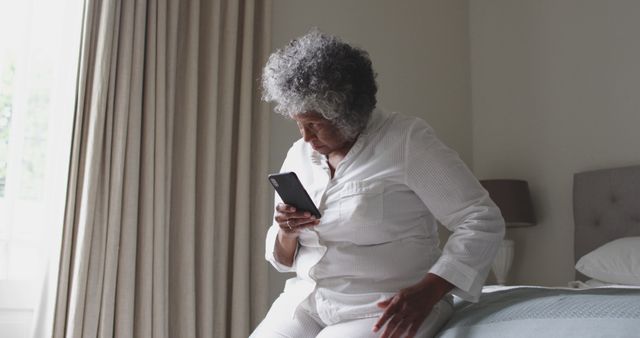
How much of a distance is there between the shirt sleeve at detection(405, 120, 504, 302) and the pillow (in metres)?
1.29

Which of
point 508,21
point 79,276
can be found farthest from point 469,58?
point 79,276

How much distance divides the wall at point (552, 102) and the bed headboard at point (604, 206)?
0.11 meters

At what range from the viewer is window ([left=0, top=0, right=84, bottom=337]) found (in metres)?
2.39

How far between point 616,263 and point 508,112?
1213mm

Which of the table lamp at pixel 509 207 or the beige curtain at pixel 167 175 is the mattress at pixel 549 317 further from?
the table lamp at pixel 509 207

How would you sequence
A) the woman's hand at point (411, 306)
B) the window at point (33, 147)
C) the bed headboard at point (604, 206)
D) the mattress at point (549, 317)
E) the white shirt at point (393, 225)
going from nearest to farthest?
the mattress at point (549, 317), the woman's hand at point (411, 306), the white shirt at point (393, 225), the window at point (33, 147), the bed headboard at point (604, 206)

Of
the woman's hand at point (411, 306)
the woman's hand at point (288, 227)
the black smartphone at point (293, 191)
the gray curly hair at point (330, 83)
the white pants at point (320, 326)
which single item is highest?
the gray curly hair at point (330, 83)

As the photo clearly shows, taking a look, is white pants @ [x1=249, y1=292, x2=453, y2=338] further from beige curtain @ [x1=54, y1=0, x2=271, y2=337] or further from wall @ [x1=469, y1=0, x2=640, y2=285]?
wall @ [x1=469, y1=0, x2=640, y2=285]

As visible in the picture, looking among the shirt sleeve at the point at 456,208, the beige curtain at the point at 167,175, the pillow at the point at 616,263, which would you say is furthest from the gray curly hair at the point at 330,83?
the pillow at the point at 616,263

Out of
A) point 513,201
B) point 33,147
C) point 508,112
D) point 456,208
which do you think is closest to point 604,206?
point 513,201

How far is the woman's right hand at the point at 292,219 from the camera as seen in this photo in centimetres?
137

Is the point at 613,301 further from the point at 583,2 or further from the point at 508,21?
the point at 508,21

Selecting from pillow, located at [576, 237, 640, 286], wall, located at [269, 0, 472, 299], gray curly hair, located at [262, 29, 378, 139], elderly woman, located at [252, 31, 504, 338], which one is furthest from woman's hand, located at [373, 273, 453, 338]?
wall, located at [269, 0, 472, 299]

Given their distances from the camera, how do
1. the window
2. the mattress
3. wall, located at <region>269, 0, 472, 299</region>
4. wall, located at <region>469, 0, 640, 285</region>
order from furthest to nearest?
wall, located at <region>269, 0, 472, 299</region> → wall, located at <region>469, 0, 640, 285</region> → the window → the mattress
